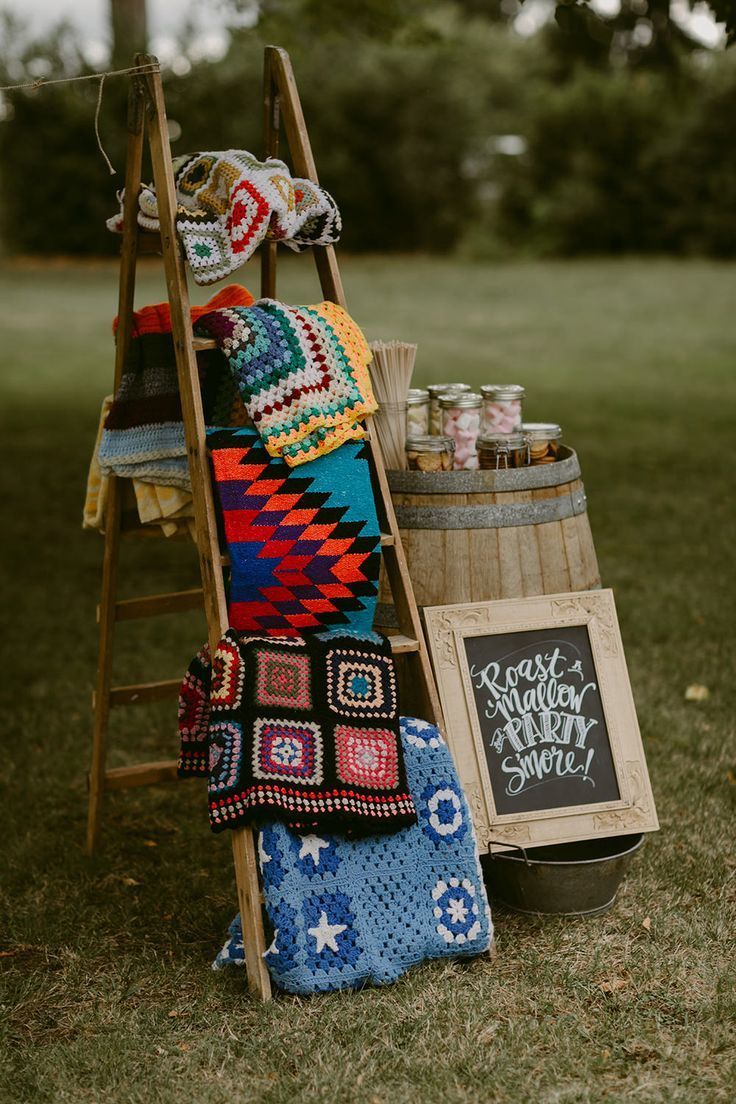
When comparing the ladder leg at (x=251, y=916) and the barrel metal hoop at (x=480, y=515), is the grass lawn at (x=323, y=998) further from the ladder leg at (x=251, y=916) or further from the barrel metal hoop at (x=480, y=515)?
the barrel metal hoop at (x=480, y=515)

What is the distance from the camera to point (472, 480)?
3.37 m

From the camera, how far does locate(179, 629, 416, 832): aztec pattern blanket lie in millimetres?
2957

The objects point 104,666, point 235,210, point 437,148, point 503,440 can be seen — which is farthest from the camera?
point 437,148

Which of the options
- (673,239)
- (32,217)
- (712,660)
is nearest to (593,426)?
(712,660)

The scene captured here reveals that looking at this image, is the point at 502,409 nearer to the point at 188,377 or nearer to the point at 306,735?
the point at 188,377

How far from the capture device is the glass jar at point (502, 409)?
3496 millimetres

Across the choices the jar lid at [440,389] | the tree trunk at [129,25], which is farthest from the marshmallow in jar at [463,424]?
the tree trunk at [129,25]

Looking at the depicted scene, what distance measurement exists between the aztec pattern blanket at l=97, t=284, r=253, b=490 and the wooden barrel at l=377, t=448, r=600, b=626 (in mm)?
510

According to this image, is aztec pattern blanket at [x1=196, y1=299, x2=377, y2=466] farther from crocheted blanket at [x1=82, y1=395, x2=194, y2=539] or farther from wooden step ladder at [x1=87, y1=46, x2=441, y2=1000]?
crocheted blanket at [x1=82, y1=395, x2=194, y2=539]

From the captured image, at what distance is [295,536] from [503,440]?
0.71 metres

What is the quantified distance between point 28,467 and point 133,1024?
6731 mm

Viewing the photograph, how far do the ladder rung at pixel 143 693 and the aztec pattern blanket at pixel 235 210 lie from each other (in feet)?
4.29

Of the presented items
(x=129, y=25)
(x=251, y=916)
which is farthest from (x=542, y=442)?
(x=129, y=25)

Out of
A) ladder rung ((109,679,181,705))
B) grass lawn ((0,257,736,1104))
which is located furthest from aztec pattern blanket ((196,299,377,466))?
grass lawn ((0,257,736,1104))
